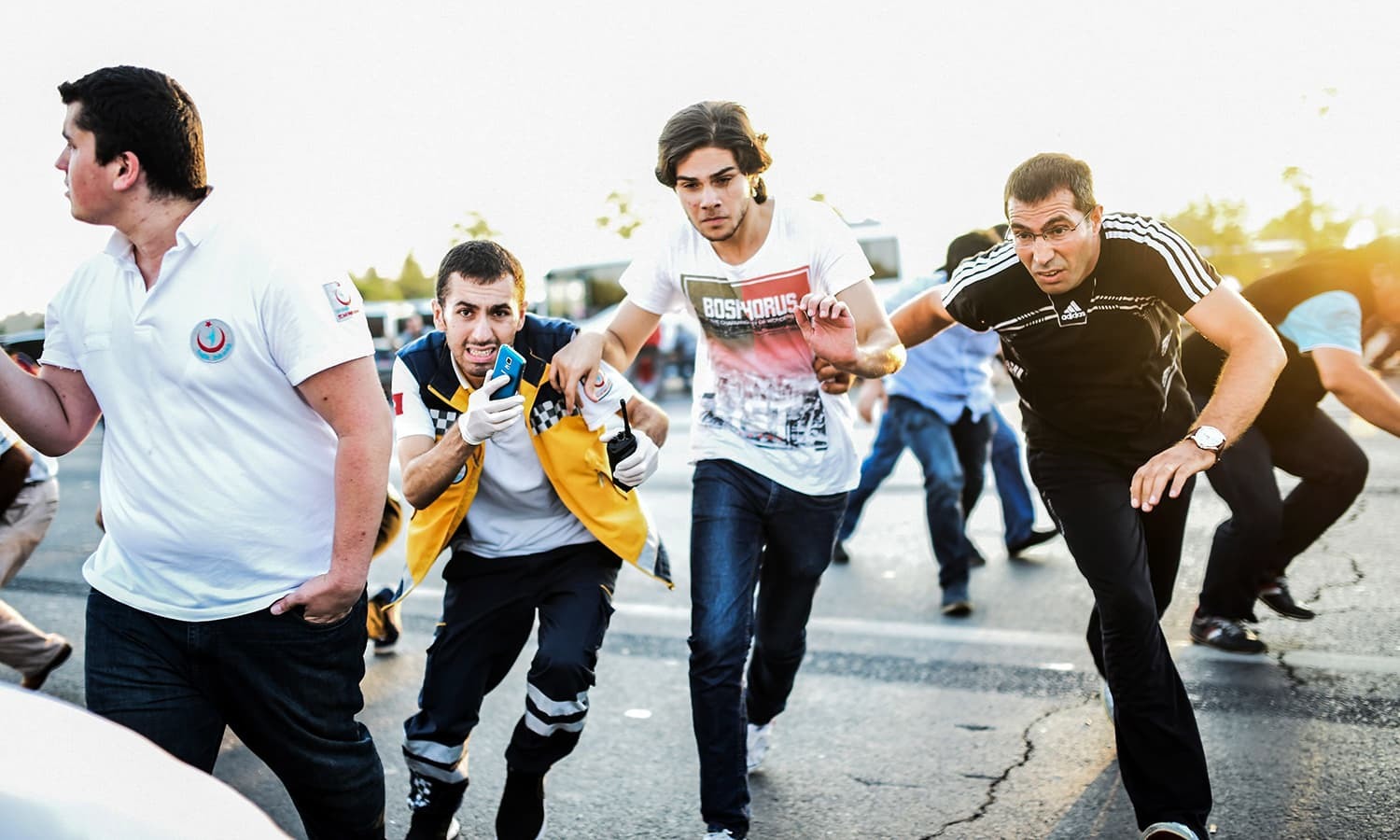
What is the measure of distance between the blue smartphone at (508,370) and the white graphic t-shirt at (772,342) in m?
0.82

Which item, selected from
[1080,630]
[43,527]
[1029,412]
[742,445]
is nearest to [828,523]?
[742,445]

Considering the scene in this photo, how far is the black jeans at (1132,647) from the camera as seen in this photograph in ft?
10.8

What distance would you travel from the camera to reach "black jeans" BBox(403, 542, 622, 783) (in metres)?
3.24

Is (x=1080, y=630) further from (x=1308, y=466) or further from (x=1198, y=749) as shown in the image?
(x=1198, y=749)

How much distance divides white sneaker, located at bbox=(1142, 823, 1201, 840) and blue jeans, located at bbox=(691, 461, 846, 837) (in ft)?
3.48

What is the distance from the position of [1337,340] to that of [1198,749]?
6.28 ft

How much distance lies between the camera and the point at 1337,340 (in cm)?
450

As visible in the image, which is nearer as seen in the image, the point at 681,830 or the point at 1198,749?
the point at 1198,749

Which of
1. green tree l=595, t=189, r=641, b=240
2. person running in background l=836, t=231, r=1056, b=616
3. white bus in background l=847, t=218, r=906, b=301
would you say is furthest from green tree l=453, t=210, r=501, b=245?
person running in background l=836, t=231, r=1056, b=616

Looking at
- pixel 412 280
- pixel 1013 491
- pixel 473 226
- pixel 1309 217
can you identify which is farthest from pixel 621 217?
pixel 412 280

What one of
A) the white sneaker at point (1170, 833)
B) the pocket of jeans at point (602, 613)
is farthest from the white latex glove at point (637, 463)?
the white sneaker at point (1170, 833)

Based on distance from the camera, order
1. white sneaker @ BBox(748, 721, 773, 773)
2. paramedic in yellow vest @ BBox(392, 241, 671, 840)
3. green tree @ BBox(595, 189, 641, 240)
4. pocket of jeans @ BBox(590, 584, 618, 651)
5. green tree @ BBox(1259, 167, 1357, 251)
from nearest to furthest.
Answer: paramedic in yellow vest @ BBox(392, 241, 671, 840)
pocket of jeans @ BBox(590, 584, 618, 651)
white sneaker @ BBox(748, 721, 773, 773)
green tree @ BBox(1259, 167, 1357, 251)
green tree @ BBox(595, 189, 641, 240)

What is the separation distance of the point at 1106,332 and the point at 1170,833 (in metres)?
1.32

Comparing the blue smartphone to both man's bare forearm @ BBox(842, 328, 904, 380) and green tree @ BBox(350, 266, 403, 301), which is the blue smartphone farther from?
green tree @ BBox(350, 266, 403, 301)
